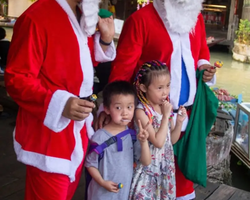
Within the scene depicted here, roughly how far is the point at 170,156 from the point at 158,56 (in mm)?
515

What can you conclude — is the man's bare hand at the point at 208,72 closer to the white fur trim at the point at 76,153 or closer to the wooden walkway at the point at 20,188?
the white fur trim at the point at 76,153

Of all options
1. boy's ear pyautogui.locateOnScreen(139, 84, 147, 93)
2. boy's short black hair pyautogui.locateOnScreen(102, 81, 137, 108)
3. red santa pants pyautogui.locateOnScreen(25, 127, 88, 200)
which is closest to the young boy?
boy's short black hair pyautogui.locateOnScreen(102, 81, 137, 108)

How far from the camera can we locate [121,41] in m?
1.92

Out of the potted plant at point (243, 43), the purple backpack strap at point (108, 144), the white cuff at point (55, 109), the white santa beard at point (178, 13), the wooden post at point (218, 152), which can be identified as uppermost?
the white santa beard at point (178, 13)

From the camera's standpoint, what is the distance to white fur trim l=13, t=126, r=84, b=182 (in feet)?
4.72

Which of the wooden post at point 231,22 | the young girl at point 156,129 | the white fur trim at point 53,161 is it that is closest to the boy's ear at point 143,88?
the young girl at point 156,129

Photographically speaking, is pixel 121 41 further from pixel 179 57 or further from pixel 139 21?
pixel 179 57

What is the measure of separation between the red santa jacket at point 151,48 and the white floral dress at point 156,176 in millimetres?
208

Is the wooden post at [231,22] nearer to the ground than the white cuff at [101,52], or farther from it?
nearer to the ground

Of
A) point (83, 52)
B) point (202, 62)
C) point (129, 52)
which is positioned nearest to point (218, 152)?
point (202, 62)

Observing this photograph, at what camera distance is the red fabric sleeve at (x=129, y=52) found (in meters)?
1.85

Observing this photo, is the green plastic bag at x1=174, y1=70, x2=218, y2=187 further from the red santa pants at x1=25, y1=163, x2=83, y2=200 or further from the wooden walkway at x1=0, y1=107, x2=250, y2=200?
the red santa pants at x1=25, y1=163, x2=83, y2=200

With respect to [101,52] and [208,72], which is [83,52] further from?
[208,72]

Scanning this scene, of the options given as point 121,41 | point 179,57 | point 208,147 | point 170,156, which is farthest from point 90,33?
point 208,147
